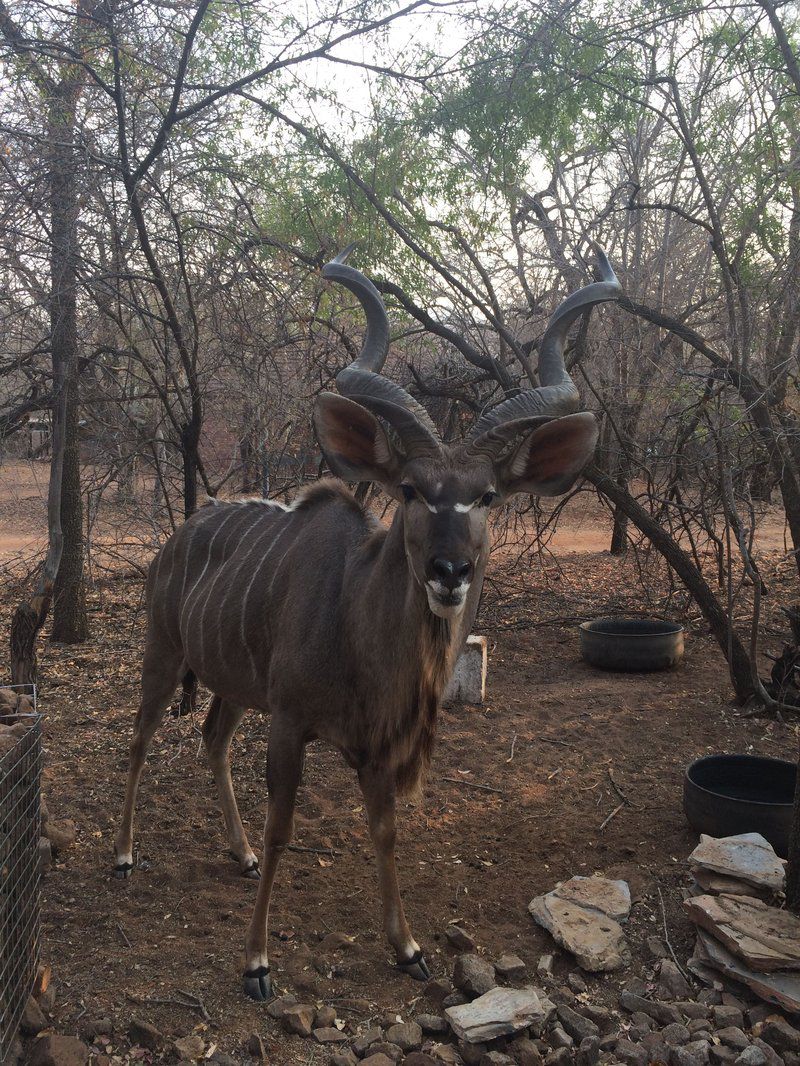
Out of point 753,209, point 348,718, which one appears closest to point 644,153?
point 753,209

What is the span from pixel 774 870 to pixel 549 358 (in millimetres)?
2071

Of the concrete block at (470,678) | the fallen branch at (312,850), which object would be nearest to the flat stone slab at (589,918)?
the fallen branch at (312,850)

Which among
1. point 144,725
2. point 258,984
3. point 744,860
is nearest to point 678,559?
point 744,860

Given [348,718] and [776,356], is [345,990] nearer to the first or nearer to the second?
[348,718]

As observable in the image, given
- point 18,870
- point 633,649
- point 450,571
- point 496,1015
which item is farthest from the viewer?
point 633,649

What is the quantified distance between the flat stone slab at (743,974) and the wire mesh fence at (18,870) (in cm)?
214

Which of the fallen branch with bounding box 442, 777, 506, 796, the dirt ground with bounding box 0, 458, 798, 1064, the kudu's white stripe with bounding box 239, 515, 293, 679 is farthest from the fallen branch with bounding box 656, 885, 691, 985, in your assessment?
the kudu's white stripe with bounding box 239, 515, 293, 679

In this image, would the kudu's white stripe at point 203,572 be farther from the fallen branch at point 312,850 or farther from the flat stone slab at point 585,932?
the flat stone slab at point 585,932

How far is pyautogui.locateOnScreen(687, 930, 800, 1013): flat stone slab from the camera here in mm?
2639

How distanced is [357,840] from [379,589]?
1.55m

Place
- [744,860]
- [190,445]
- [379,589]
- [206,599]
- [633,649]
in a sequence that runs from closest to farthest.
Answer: [379,589] < [744,860] < [206,599] < [190,445] < [633,649]

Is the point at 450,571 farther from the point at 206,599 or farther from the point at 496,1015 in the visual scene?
the point at 206,599

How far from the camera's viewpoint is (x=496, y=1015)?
2568 mm

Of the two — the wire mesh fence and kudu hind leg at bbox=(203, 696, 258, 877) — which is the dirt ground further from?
the wire mesh fence
